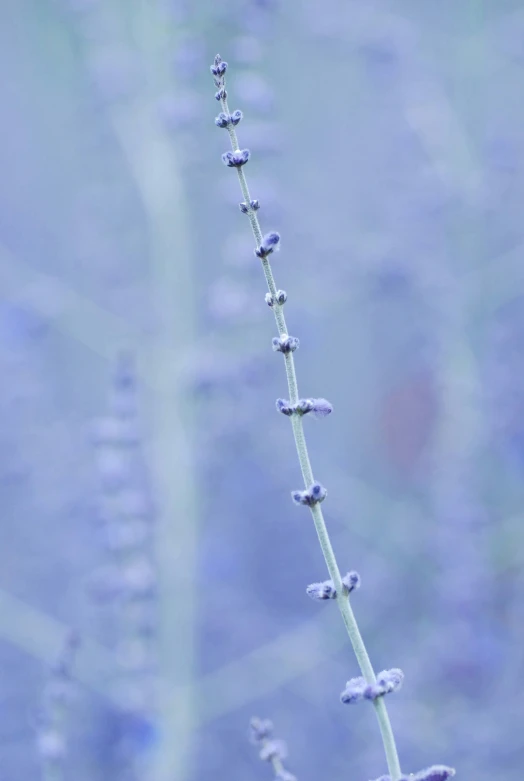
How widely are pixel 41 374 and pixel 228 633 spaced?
458mm

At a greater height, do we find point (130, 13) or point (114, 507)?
point (130, 13)

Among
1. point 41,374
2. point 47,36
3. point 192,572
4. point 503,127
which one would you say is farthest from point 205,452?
point 47,36

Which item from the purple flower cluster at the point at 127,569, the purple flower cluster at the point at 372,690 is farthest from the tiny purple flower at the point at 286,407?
the purple flower cluster at the point at 127,569

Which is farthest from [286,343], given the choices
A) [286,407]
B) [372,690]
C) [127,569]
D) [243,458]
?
[243,458]

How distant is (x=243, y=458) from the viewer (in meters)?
1.40

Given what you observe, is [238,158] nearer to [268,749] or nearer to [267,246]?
[267,246]

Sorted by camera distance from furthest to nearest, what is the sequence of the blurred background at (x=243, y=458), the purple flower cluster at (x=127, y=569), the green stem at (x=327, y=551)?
the blurred background at (x=243, y=458), the purple flower cluster at (x=127, y=569), the green stem at (x=327, y=551)

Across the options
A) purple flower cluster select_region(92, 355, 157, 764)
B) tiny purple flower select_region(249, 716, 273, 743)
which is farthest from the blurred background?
tiny purple flower select_region(249, 716, 273, 743)

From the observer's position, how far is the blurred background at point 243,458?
102 centimetres

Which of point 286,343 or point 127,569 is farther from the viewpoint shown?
point 127,569

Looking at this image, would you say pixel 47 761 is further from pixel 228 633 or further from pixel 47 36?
pixel 47 36

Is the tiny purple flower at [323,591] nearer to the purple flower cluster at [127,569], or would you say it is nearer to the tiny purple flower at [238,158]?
the tiny purple flower at [238,158]

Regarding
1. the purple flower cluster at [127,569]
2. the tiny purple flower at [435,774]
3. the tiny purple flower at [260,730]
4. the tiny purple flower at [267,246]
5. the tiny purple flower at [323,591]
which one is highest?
the purple flower cluster at [127,569]

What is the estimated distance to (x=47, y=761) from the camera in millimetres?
582
